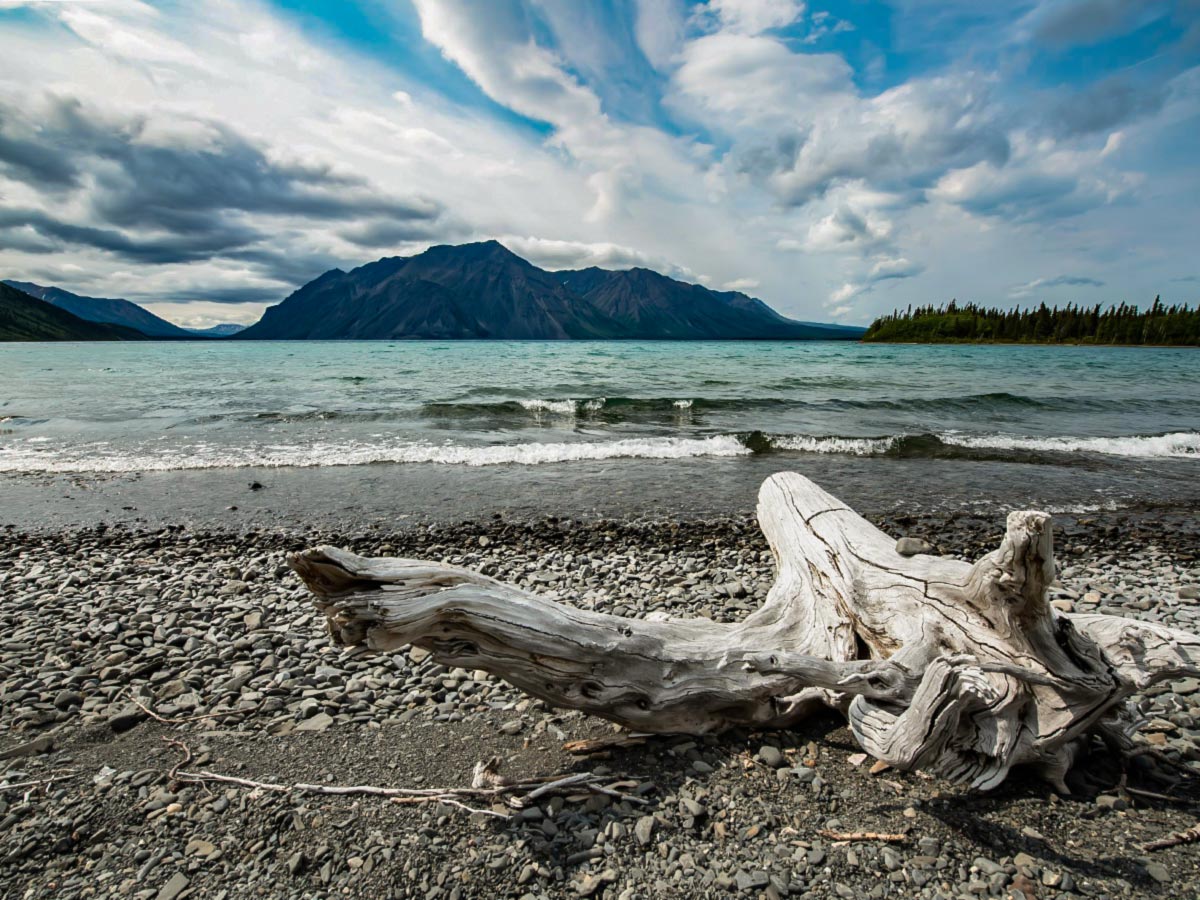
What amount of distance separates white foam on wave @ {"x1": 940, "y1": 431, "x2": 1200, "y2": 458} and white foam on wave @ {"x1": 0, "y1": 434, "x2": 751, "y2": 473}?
7998mm

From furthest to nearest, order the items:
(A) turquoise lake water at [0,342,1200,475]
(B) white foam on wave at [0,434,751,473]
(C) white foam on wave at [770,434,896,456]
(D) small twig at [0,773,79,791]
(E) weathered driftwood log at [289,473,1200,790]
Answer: (C) white foam on wave at [770,434,896,456], (A) turquoise lake water at [0,342,1200,475], (B) white foam on wave at [0,434,751,473], (D) small twig at [0,773,79,791], (E) weathered driftwood log at [289,473,1200,790]

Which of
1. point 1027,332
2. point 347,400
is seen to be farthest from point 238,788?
point 1027,332

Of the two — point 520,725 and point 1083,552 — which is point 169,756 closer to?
point 520,725

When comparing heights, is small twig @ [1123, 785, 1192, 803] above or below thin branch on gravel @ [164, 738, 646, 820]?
above

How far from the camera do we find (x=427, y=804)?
11.4 feet

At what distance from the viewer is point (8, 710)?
452cm

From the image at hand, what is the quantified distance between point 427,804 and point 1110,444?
71.3ft

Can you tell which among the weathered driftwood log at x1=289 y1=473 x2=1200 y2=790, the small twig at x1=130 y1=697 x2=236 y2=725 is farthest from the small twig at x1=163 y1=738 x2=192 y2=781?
the weathered driftwood log at x1=289 y1=473 x2=1200 y2=790

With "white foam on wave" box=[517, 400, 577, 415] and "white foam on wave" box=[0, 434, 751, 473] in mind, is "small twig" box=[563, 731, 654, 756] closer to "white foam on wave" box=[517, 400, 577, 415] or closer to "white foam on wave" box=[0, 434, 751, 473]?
"white foam on wave" box=[0, 434, 751, 473]

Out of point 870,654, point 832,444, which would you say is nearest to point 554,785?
point 870,654

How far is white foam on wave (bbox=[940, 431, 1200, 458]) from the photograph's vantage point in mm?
16703

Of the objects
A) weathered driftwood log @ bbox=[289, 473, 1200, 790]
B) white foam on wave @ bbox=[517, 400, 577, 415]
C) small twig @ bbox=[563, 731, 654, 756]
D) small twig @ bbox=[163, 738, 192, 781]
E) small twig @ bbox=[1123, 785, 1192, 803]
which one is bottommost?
small twig @ bbox=[163, 738, 192, 781]

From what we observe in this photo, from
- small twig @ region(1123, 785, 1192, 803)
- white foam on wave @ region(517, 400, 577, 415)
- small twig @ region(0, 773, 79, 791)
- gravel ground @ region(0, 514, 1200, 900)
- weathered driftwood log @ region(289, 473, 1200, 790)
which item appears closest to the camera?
gravel ground @ region(0, 514, 1200, 900)

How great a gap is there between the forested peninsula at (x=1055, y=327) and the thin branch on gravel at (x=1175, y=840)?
159262 millimetres
